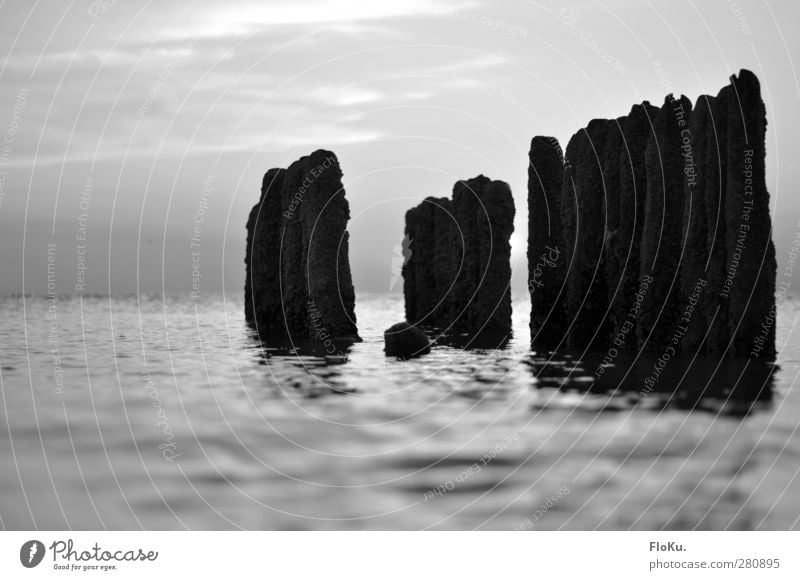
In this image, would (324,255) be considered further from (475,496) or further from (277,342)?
(475,496)

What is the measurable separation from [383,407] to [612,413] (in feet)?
11.2

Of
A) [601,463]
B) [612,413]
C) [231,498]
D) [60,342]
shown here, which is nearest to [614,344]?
[612,413]

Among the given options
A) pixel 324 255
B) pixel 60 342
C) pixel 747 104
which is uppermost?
pixel 747 104

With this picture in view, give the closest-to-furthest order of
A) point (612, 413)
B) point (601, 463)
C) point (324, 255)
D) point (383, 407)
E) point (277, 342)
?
point (601, 463)
point (612, 413)
point (383, 407)
point (324, 255)
point (277, 342)

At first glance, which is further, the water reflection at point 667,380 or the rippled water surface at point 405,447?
the water reflection at point 667,380

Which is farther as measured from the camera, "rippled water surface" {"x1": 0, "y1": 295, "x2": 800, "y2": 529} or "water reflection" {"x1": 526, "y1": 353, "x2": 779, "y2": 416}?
"water reflection" {"x1": 526, "y1": 353, "x2": 779, "y2": 416}

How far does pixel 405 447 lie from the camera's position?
358 inches

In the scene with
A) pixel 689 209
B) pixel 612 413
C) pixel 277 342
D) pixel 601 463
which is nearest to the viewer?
pixel 601 463

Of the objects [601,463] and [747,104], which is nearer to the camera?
[601,463]

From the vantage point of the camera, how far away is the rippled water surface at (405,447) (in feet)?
22.0

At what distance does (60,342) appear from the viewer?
961 inches

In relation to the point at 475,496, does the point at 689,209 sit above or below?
above

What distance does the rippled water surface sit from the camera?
22.0ft

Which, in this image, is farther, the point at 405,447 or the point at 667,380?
the point at 667,380
